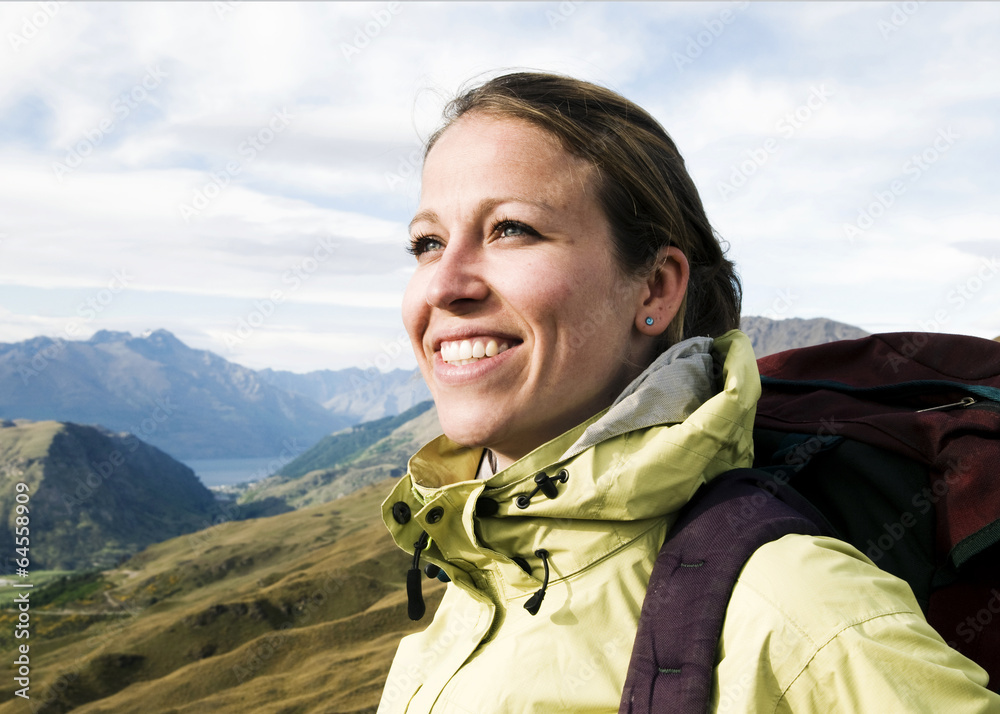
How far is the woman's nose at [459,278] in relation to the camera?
8.60 ft

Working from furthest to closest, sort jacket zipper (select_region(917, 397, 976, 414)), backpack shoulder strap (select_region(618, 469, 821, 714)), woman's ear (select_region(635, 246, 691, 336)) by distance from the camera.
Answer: woman's ear (select_region(635, 246, 691, 336)), jacket zipper (select_region(917, 397, 976, 414)), backpack shoulder strap (select_region(618, 469, 821, 714))

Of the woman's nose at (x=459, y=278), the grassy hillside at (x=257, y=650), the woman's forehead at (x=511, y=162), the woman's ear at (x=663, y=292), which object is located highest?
the woman's forehead at (x=511, y=162)

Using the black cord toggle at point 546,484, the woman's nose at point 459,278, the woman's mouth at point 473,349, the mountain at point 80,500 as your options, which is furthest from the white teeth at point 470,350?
the mountain at point 80,500

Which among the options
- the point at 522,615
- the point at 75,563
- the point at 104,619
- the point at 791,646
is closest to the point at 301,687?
the point at 522,615

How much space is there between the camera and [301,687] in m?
14.2

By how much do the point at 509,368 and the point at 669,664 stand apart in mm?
1172

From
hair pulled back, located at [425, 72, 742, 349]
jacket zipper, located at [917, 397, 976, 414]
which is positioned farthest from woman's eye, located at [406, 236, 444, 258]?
jacket zipper, located at [917, 397, 976, 414]

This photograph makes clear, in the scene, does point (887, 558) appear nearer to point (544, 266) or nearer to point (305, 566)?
point (544, 266)

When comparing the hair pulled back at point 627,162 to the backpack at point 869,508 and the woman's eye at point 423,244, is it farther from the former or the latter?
the backpack at point 869,508

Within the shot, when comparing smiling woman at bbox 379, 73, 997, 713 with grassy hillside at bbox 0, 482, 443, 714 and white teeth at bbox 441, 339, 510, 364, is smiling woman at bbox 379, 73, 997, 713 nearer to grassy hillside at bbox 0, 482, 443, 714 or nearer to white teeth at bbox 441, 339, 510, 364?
white teeth at bbox 441, 339, 510, 364

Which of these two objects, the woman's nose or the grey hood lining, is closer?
the grey hood lining

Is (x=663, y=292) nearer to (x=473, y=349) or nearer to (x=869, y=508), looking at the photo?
(x=473, y=349)

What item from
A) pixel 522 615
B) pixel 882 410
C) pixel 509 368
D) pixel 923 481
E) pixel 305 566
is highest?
pixel 509 368

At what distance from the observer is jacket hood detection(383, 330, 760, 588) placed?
2.17 metres
